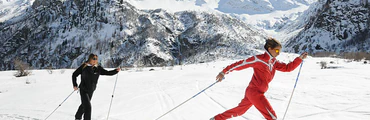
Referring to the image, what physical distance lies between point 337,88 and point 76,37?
395 feet

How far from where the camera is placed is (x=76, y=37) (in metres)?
113

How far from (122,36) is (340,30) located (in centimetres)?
8376

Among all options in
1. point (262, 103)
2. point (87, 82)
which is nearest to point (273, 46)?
point (262, 103)

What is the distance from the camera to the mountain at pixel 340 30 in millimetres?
77994

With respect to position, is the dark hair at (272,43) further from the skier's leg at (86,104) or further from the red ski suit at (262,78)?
the skier's leg at (86,104)

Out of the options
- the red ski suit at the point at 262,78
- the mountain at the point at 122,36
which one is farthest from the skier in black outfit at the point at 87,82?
the mountain at the point at 122,36

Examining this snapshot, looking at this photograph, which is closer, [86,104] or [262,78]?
[262,78]

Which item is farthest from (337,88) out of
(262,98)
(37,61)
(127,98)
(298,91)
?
(37,61)

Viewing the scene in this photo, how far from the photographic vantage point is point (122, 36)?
101625 millimetres

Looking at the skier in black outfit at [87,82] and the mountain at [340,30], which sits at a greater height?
the mountain at [340,30]

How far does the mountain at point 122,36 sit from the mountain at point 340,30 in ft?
60.4

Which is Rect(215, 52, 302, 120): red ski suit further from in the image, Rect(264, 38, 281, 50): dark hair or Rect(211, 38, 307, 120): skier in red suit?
Rect(264, 38, 281, 50): dark hair

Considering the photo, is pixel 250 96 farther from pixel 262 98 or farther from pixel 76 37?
pixel 76 37

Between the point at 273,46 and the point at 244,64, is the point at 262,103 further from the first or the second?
the point at 273,46
